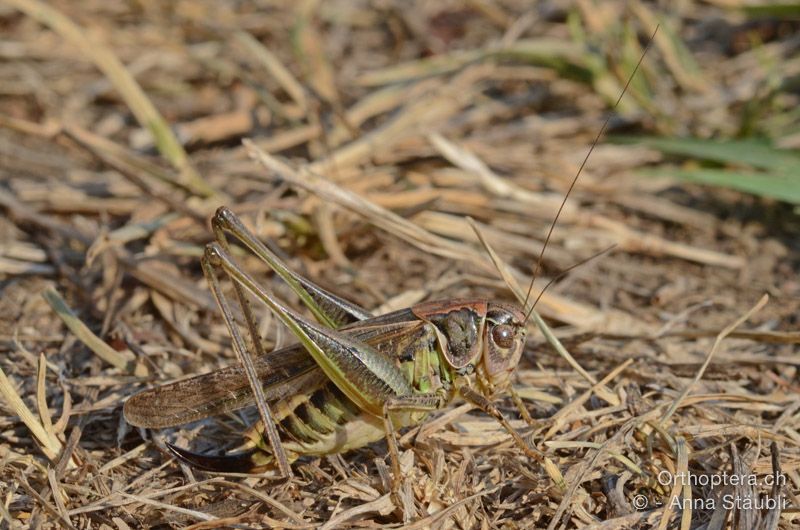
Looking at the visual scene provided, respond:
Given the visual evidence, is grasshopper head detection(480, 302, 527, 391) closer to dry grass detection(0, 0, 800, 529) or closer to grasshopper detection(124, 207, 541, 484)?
grasshopper detection(124, 207, 541, 484)

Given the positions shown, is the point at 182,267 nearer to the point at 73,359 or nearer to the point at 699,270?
the point at 73,359

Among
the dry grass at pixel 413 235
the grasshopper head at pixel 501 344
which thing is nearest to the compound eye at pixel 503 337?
the grasshopper head at pixel 501 344

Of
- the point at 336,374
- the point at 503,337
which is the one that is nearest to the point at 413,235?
the point at 503,337

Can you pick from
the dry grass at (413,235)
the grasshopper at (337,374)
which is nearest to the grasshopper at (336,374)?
the grasshopper at (337,374)

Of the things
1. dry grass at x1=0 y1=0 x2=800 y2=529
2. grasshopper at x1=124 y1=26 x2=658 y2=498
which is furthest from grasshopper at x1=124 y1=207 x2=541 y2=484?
dry grass at x1=0 y1=0 x2=800 y2=529

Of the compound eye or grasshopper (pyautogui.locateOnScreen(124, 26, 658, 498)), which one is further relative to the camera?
the compound eye

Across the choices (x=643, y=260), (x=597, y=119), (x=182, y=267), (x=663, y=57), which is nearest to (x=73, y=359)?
(x=182, y=267)

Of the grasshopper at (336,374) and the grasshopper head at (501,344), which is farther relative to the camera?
the grasshopper head at (501,344)

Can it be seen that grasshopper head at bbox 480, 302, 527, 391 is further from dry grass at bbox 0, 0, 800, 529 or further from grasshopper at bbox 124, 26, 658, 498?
dry grass at bbox 0, 0, 800, 529

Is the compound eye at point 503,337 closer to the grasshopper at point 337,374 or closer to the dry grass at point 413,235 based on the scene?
the grasshopper at point 337,374
